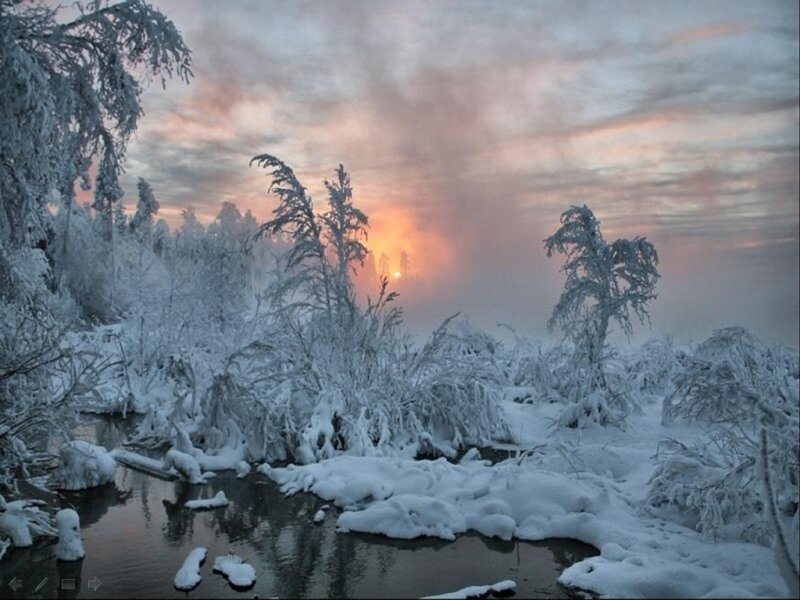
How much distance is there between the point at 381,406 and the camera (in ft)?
49.0

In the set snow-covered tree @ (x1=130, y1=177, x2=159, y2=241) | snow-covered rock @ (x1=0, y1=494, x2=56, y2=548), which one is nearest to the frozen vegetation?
snow-covered rock @ (x1=0, y1=494, x2=56, y2=548)

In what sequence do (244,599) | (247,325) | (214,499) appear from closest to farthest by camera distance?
1. (244,599)
2. (214,499)
3. (247,325)

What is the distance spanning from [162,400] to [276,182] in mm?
9299

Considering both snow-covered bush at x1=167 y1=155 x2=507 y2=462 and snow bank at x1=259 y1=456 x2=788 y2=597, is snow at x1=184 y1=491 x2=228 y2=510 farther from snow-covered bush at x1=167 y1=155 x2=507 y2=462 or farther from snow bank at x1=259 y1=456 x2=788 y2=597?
snow-covered bush at x1=167 y1=155 x2=507 y2=462

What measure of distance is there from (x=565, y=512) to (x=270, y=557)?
4.40 m

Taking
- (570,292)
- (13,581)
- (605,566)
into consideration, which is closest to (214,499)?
(13,581)

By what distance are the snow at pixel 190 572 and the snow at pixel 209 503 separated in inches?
86.7

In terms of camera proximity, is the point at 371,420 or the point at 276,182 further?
the point at 276,182

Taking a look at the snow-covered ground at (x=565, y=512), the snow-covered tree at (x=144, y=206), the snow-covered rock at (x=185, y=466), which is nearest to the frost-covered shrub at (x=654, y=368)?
the snow-covered ground at (x=565, y=512)

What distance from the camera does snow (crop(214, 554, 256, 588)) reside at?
726cm

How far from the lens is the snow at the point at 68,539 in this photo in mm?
7973

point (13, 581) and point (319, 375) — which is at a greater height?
point (319, 375)

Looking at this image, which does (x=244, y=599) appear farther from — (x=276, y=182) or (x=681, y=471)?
(x=276, y=182)

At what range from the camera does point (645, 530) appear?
8570 millimetres
